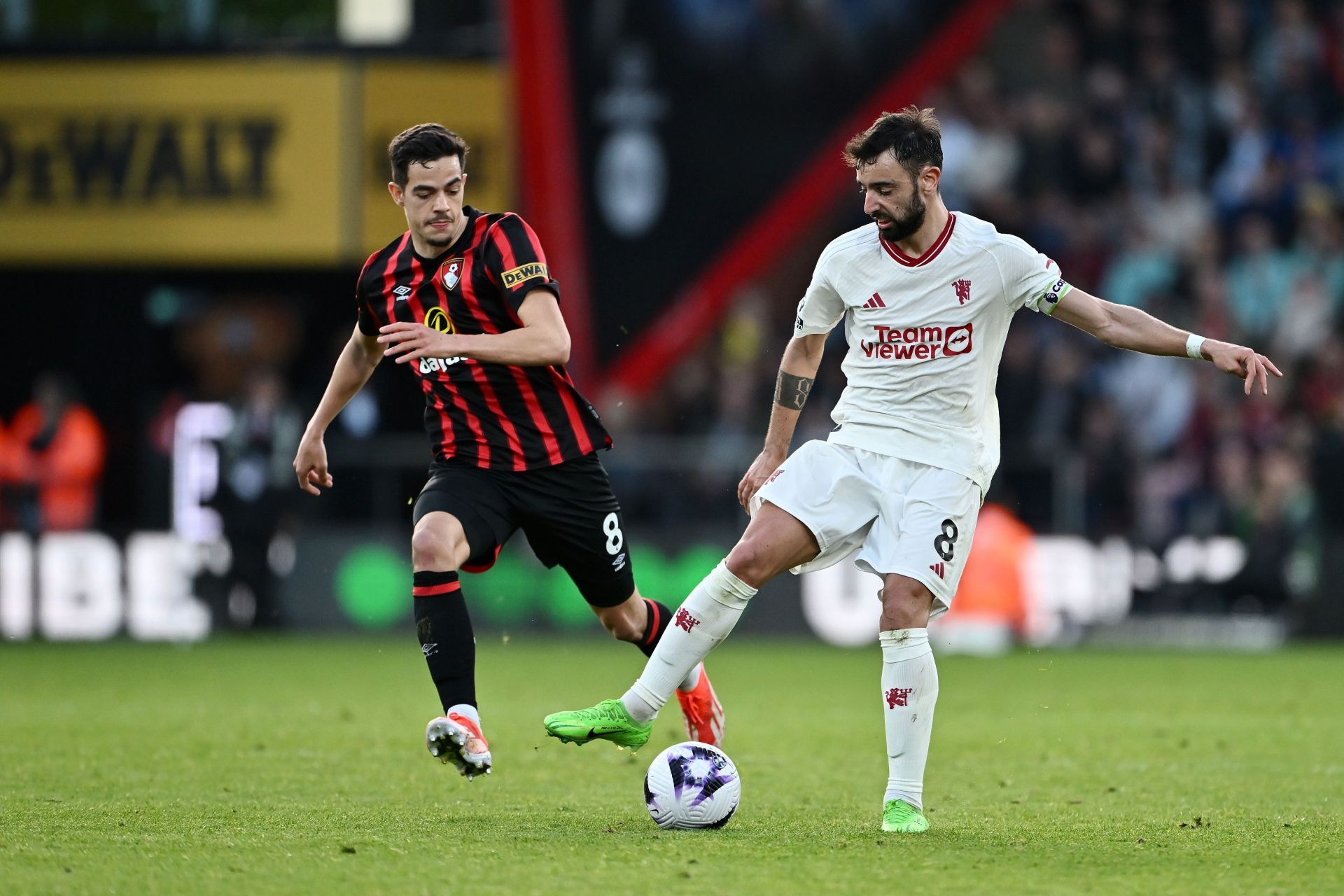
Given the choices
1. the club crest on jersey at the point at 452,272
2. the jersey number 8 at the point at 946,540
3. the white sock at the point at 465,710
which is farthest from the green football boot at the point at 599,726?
the club crest on jersey at the point at 452,272

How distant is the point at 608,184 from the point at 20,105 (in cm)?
557

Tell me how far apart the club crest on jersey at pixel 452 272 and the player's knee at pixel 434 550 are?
89cm

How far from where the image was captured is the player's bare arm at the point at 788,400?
22.2 feet

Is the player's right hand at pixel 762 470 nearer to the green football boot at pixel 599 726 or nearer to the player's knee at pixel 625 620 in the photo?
the player's knee at pixel 625 620

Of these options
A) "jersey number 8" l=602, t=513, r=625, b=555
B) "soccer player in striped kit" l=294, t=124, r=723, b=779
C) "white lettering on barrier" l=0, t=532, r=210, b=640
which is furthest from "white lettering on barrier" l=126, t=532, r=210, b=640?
"jersey number 8" l=602, t=513, r=625, b=555

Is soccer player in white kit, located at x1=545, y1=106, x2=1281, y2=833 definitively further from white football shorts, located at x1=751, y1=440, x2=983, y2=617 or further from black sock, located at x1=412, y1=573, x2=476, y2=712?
black sock, located at x1=412, y1=573, x2=476, y2=712

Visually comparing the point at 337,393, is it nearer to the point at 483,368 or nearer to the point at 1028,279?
the point at 483,368

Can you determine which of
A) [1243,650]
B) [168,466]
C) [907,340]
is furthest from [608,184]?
[907,340]

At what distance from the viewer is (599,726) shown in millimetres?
6410

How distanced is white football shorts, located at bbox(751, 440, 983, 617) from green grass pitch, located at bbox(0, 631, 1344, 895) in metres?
0.85

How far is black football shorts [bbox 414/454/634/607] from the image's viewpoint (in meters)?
6.73

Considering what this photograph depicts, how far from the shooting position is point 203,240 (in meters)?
18.7

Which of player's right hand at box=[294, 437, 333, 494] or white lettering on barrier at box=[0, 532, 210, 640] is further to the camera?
white lettering on barrier at box=[0, 532, 210, 640]

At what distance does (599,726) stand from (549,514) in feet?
2.83
